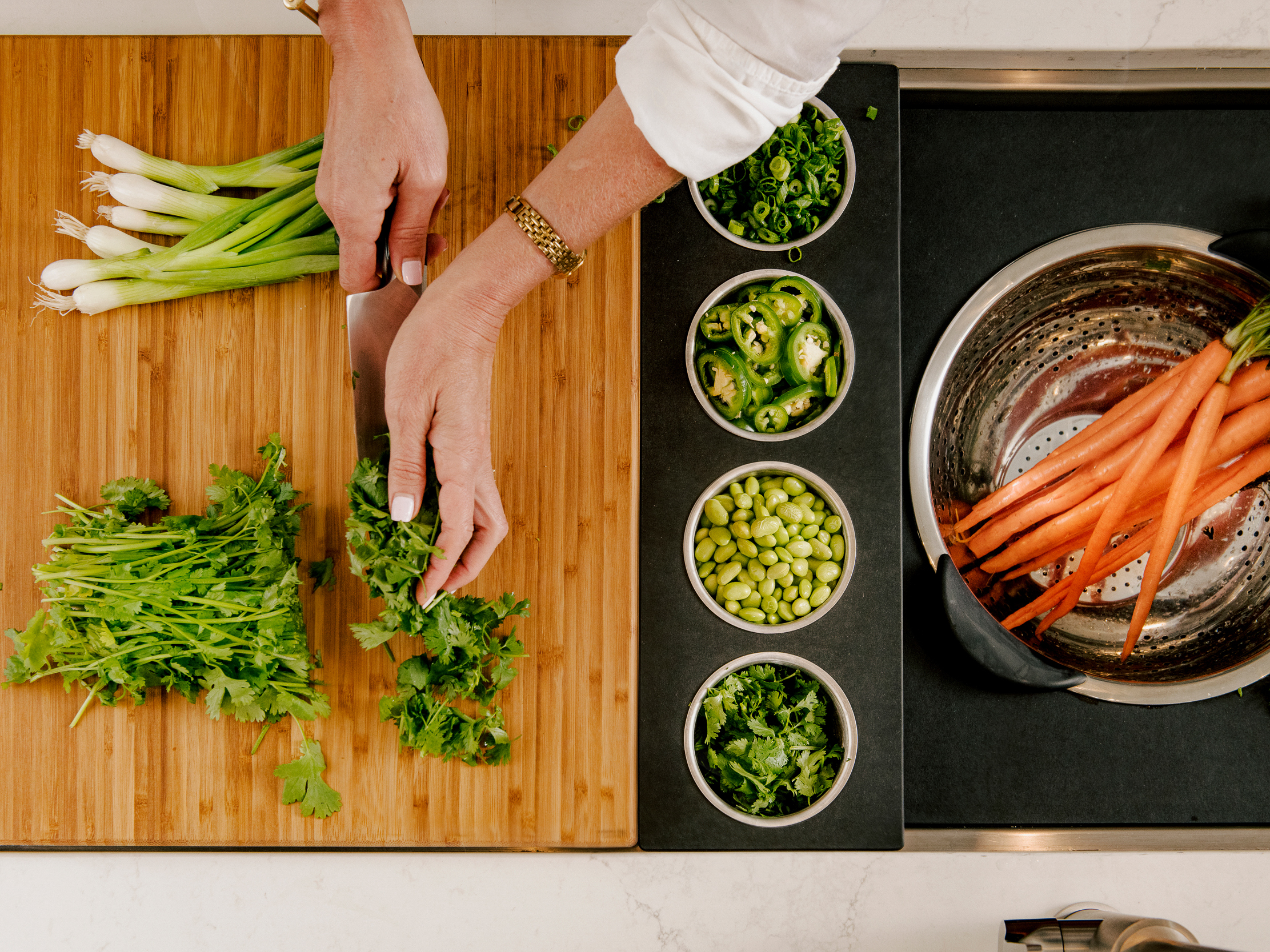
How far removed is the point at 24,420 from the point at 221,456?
367mm

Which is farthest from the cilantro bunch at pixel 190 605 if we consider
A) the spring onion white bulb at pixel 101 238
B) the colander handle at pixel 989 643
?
the colander handle at pixel 989 643

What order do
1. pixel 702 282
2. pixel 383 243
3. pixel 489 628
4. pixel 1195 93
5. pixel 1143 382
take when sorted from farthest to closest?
pixel 1143 382
pixel 1195 93
pixel 702 282
pixel 489 628
pixel 383 243

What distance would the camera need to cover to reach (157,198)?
1.32 m

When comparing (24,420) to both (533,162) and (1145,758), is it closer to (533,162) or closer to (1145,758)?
(533,162)

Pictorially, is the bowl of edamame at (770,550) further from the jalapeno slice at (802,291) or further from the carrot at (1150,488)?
the carrot at (1150,488)

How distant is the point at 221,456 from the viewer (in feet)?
4.44

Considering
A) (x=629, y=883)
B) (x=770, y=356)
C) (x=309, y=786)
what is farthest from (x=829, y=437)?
(x=309, y=786)

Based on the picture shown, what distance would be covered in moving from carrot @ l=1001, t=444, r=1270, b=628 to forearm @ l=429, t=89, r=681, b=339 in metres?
1.16

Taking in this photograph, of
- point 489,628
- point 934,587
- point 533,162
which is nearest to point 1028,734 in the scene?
point 934,587

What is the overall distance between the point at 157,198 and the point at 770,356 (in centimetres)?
114

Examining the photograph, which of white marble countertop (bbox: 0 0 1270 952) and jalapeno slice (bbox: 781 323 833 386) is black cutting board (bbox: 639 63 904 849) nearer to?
jalapeno slice (bbox: 781 323 833 386)

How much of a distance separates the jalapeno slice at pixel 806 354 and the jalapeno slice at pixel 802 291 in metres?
0.03

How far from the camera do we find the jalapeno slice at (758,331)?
1.35 meters

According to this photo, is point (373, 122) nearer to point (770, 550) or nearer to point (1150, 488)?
point (770, 550)
